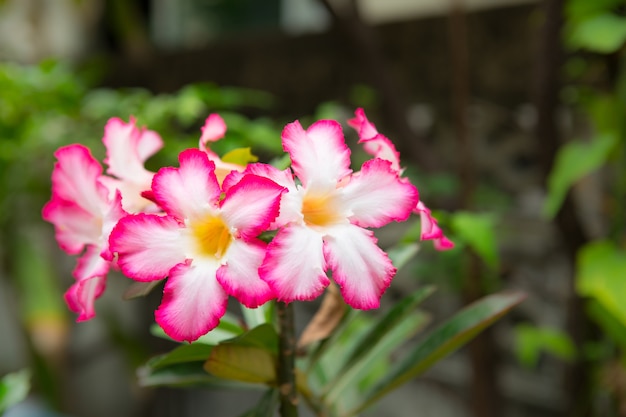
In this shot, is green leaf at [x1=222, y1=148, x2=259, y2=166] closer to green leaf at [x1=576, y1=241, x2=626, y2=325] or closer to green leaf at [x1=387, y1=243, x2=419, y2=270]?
green leaf at [x1=387, y1=243, x2=419, y2=270]

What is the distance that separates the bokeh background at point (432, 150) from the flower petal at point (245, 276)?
0.43m

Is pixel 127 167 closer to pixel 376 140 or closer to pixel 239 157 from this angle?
pixel 239 157

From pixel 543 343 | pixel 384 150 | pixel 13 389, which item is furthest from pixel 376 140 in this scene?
pixel 543 343

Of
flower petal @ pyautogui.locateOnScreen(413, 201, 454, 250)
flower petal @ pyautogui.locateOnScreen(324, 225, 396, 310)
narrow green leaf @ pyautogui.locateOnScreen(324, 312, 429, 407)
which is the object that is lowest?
narrow green leaf @ pyautogui.locateOnScreen(324, 312, 429, 407)

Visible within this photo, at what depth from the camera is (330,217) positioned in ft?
1.25

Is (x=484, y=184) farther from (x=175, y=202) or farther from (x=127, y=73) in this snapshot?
(x=127, y=73)

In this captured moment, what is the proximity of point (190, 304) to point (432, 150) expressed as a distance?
1.41 meters

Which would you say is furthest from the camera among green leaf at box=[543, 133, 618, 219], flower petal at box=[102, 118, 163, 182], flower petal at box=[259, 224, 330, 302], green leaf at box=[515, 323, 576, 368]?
green leaf at box=[515, 323, 576, 368]

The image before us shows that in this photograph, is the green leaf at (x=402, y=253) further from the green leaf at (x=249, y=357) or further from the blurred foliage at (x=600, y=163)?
the blurred foliage at (x=600, y=163)

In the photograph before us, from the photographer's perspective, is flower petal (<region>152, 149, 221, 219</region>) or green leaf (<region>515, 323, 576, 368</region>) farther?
green leaf (<region>515, 323, 576, 368</region>)

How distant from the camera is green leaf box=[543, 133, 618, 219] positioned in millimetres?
964

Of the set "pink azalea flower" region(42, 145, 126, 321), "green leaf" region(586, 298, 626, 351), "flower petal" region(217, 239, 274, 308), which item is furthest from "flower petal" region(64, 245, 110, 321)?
"green leaf" region(586, 298, 626, 351)

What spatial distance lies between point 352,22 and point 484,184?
0.70 m

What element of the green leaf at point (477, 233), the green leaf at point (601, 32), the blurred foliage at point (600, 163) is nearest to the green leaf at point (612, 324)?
the blurred foliage at point (600, 163)
